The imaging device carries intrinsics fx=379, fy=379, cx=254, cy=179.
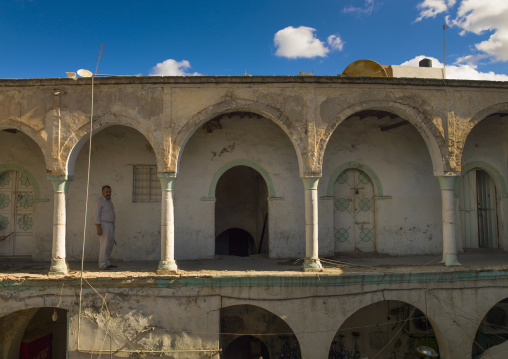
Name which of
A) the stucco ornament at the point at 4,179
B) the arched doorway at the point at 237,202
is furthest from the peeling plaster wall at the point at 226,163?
the stucco ornament at the point at 4,179

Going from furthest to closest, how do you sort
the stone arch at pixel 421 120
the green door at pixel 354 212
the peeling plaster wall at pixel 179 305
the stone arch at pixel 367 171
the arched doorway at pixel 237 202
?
the arched doorway at pixel 237 202, the green door at pixel 354 212, the stone arch at pixel 367 171, the stone arch at pixel 421 120, the peeling plaster wall at pixel 179 305

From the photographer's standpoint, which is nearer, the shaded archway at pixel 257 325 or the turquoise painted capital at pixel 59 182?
the turquoise painted capital at pixel 59 182

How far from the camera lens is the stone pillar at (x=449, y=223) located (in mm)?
7918

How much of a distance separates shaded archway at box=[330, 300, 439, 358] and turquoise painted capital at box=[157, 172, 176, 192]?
498cm

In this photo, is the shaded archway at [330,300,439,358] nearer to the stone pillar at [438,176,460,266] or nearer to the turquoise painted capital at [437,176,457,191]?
the stone pillar at [438,176,460,266]

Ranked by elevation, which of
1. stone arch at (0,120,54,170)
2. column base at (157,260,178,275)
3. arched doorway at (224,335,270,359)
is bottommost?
arched doorway at (224,335,270,359)

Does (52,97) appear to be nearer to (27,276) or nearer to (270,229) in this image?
(27,276)

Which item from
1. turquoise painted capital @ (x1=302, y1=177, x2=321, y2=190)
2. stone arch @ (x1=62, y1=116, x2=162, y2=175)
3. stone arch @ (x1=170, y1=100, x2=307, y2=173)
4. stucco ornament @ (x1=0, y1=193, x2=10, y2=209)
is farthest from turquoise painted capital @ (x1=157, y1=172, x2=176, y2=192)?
stucco ornament @ (x1=0, y1=193, x2=10, y2=209)

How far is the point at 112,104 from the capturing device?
7.62 meters

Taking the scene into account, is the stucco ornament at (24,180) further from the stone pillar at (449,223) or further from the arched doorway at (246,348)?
the stone pillar at (449,223)

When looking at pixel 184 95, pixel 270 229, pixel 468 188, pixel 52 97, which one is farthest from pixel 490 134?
pixel 52 97

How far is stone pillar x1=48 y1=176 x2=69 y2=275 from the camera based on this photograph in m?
7.41

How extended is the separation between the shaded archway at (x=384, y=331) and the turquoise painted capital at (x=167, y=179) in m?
Answer: 4.98

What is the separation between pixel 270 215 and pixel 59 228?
4665 mm
